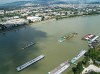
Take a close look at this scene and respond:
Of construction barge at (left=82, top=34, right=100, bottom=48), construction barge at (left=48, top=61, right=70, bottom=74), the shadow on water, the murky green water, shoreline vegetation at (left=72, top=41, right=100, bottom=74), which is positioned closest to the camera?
shoreline vegetation at (left=72, top=41, right=100, bottom=74)

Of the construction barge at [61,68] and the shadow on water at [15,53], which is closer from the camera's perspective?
the construction barge at [61,68]

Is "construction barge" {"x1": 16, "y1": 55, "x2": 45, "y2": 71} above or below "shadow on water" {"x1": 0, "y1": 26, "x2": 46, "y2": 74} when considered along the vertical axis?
above

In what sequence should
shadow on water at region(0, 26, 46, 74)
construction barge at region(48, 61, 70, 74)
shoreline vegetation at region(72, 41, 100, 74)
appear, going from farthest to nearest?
shadow on water at region(0, 26, 46, 74) < construction barge at region(48, 61, 70, 74) < shoreline vegetation at region(72, 41, 100, 74)

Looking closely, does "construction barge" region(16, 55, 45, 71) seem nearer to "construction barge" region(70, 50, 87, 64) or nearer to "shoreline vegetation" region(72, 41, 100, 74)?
"construction barge" region(70, 50, 87, 64)

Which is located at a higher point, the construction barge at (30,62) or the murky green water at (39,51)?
the construction barge at (30,62)

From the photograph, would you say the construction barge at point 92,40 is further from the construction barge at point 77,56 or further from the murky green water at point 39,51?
the construction barge at point 77,56

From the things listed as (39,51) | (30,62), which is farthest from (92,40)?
(30,62)

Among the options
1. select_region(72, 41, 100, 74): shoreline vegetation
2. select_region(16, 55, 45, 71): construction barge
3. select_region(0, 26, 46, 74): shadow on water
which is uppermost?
select_region(72, 41, 100, 74): shoreline vegetation

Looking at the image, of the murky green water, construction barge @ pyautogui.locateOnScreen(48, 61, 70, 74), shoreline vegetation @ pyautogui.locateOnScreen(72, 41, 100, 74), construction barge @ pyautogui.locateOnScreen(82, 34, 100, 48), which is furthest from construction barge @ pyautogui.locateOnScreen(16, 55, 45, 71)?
construction barge @ pyautogui.locateOnScreen(82, 34, 100, 48)

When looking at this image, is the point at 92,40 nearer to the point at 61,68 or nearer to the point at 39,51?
the point at 39,51

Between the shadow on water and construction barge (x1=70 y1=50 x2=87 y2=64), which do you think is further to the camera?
construction barge (x1=70 y1=50 x2=87 y2=64)

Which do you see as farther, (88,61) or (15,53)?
(15,53)

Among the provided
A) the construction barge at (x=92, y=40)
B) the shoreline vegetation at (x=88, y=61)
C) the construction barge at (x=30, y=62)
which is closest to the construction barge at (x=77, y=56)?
the shoreline vegetation at (x=88, y=61)
